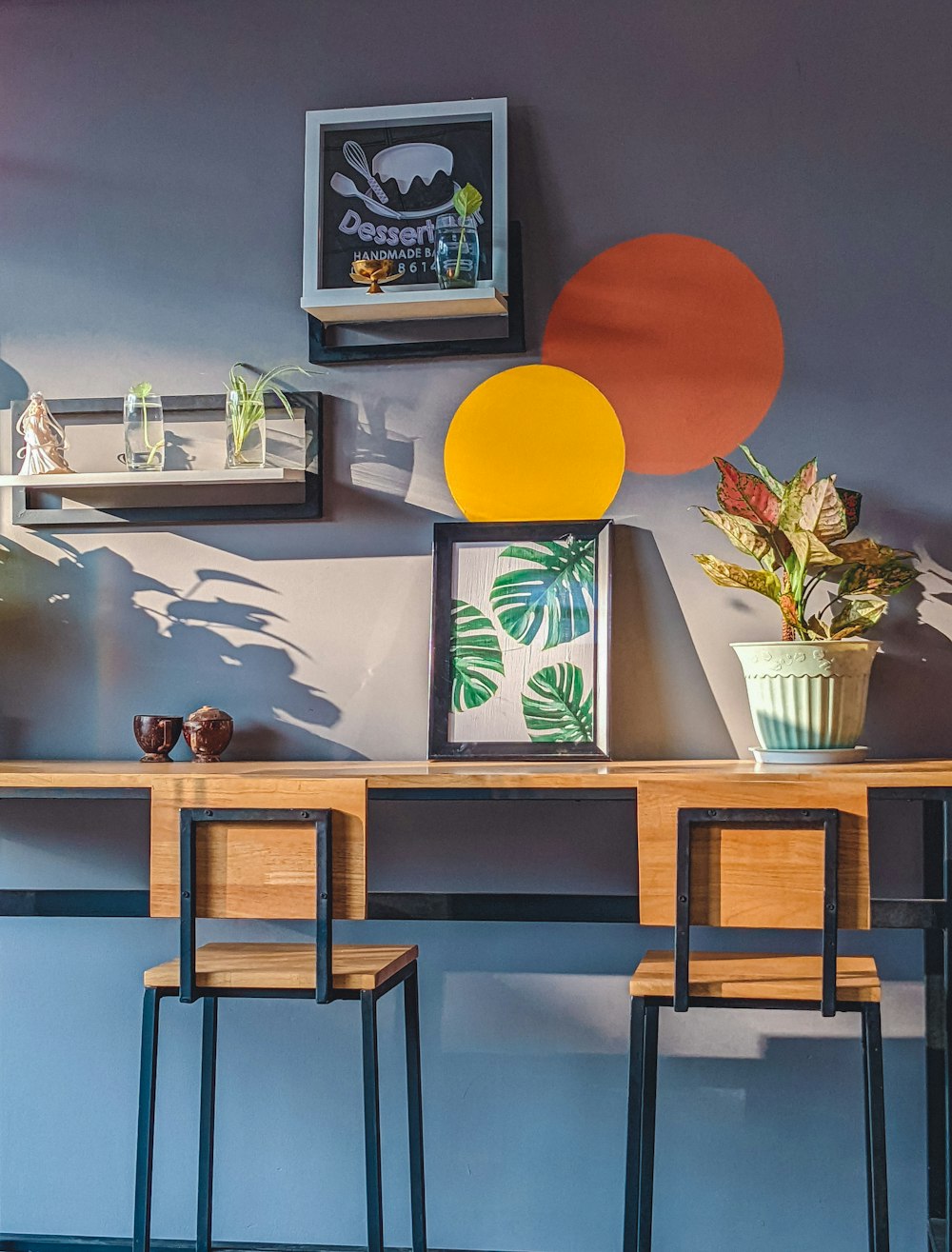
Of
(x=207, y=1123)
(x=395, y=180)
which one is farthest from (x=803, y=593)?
(x=207, y=1123)

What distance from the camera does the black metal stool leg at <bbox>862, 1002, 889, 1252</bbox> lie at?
2000 millimetres

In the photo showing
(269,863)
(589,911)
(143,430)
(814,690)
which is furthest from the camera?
(143,430)

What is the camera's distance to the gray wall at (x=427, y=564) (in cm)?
261

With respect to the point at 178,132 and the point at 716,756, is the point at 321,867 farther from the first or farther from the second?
the point at 178,132

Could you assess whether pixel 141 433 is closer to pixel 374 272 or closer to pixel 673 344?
pixel 374 272

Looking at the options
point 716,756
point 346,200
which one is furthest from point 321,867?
point 346,200

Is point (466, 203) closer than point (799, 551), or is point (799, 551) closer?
point (799, 551)

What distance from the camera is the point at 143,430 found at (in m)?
2.70

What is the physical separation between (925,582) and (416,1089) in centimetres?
144

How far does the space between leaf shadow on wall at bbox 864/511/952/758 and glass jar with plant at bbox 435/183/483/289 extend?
3.36 feet

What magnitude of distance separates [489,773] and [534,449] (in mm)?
844

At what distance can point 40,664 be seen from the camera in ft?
9.40

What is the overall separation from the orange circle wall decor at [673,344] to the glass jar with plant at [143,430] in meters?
0.85

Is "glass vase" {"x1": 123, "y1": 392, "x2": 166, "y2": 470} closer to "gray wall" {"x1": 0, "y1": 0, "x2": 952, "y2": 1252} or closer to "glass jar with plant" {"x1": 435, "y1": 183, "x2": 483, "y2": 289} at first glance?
"gray wall" {"x1": 0, "y1": 0, "x2": 952, "y2": 1252}
